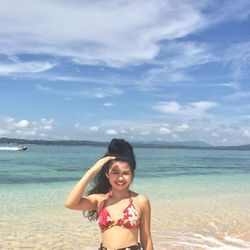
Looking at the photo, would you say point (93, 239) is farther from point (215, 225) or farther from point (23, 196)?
point (23, 196)

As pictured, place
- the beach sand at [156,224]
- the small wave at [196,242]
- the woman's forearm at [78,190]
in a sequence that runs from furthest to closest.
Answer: the beach sand at [156,224] → the small wave at [196,242] → the woman's forearm at [78,190]

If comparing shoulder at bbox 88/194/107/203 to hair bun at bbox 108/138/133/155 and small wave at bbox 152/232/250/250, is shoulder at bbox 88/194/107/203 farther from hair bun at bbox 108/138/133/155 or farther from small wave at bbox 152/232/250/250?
small wave at bbox 152/232/250/250

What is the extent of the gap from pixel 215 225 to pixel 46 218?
5.04 m

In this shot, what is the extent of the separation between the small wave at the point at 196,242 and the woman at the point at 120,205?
677 cm

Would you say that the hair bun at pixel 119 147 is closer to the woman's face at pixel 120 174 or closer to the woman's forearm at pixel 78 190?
the woman's face at pixel 120 174

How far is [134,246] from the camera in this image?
363 cm

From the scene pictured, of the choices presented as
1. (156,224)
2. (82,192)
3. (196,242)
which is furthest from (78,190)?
(156,224)

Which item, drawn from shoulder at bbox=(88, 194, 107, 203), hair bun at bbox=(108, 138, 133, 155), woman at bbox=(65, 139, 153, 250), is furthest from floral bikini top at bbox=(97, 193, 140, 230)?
hair bun at bbox=(108, 138, 133, 155)

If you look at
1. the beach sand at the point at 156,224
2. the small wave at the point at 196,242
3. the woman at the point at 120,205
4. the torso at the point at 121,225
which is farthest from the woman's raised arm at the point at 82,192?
the small wave at the point at 196,242

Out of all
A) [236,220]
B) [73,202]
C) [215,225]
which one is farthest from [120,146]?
[236,220]

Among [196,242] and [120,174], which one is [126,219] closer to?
[120,174]

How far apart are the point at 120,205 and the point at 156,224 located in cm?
942

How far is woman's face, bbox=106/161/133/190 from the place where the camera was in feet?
11.8

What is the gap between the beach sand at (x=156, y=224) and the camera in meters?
10.5
